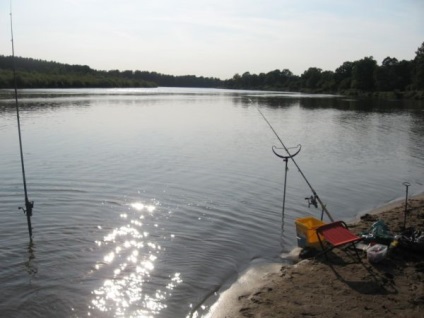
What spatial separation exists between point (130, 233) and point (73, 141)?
15.3 metres

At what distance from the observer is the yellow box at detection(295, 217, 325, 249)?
345 inches

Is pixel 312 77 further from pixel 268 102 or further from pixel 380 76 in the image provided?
pixel 268 102

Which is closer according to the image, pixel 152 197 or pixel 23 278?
pixel 23 278

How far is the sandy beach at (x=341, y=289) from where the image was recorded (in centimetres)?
618

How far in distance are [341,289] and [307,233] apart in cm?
217

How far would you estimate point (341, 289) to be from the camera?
22.4 feet

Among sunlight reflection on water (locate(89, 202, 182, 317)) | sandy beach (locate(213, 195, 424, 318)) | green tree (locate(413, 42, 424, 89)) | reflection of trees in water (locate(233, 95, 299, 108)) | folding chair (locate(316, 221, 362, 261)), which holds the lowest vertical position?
sunlight reflection on water (locate(89, 202, 182, 317))

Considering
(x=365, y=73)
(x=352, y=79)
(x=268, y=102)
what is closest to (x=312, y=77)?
(x=352, y=79)

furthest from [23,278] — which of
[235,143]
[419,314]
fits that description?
[235,143]

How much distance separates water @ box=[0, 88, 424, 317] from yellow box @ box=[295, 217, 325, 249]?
0.68m

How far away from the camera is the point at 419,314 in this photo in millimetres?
5949

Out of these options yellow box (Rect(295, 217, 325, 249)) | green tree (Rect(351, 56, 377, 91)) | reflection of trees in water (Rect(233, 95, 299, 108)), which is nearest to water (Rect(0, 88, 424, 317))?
yellow box (Rect(295, 217, 325, 249))

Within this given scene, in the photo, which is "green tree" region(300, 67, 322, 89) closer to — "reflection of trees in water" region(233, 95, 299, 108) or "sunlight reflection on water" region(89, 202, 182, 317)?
Answer: "reflection of trees in water" region(233, 95, 299, 108)

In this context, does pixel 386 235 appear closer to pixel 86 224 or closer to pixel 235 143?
pixel 86 224
